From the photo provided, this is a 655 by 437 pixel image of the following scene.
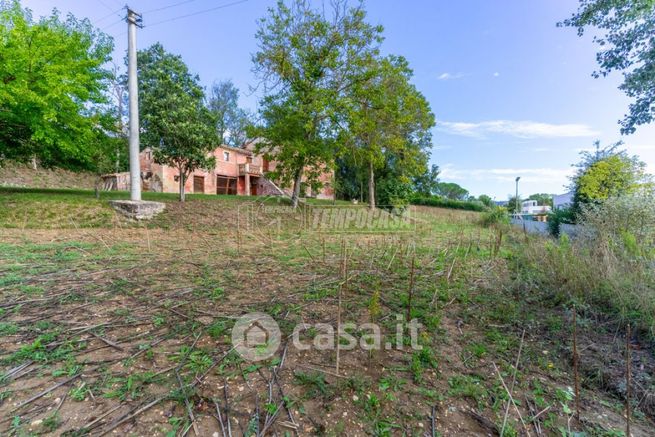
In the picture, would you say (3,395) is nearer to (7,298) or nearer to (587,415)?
(7,298)

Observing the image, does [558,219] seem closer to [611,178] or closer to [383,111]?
[611,178]

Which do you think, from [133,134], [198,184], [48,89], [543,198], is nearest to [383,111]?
[133,134]

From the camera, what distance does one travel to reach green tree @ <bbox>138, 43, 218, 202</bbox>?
10.2 meters

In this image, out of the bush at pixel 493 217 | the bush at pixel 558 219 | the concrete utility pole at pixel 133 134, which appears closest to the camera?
the concrete utility pole at pixel 133 134

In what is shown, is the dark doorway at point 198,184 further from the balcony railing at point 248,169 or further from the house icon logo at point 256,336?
the house icon logo at point 256,336

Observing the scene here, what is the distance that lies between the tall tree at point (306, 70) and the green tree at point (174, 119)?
2664 mm

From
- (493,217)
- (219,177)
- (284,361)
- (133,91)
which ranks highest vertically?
(133,91)

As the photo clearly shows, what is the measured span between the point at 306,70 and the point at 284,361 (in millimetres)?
11843

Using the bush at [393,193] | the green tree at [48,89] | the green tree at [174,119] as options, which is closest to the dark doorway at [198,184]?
the green tree at [174,119]

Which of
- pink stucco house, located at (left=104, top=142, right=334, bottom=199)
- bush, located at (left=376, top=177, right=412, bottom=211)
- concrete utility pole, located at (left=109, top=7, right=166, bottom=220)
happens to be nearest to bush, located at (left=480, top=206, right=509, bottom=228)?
bush, located at (left=376, top=177, right=412, bottom=211)

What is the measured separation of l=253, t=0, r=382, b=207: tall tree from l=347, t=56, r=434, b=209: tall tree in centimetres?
75

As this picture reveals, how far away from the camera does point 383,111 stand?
12.8 meters

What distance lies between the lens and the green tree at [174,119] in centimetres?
1016

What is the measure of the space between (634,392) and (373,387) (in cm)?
166
